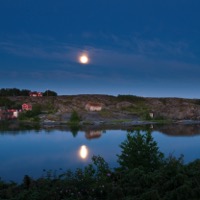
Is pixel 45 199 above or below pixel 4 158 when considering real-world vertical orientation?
above

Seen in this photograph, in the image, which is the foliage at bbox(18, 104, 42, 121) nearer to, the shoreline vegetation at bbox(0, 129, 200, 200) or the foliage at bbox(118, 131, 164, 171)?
the foliage at bbox(118, 131, 164, 171)

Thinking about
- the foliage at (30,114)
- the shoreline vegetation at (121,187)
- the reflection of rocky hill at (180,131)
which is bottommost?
the reflection of rocky hill at (180,131)

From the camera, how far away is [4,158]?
→ 3083 centimetres

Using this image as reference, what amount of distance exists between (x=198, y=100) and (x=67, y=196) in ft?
442

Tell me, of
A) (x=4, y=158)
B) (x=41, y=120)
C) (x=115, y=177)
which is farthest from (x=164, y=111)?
(x=115, y=177)

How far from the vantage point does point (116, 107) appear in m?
117

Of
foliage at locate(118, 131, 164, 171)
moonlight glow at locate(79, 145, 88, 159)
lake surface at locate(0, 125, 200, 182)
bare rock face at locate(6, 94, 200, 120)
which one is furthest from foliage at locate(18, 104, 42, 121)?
foliage at locate(118, 131, 164, 171)

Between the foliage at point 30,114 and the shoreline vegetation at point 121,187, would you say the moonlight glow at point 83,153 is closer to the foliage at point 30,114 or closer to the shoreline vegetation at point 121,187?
the shoreline vegetation at point 121,187

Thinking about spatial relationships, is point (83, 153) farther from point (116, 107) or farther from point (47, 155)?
point (116, 107)

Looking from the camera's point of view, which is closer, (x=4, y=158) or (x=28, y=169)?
(x=28, y=169)

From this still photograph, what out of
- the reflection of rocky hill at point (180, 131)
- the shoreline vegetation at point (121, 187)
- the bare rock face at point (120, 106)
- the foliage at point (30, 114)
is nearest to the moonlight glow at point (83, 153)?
the shoreline vegetation at point (121, 187)

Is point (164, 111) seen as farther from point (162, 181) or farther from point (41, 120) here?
A: point (162, 181)

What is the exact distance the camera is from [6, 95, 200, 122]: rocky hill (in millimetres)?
91750

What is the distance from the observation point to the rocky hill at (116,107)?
91750 millimetres
